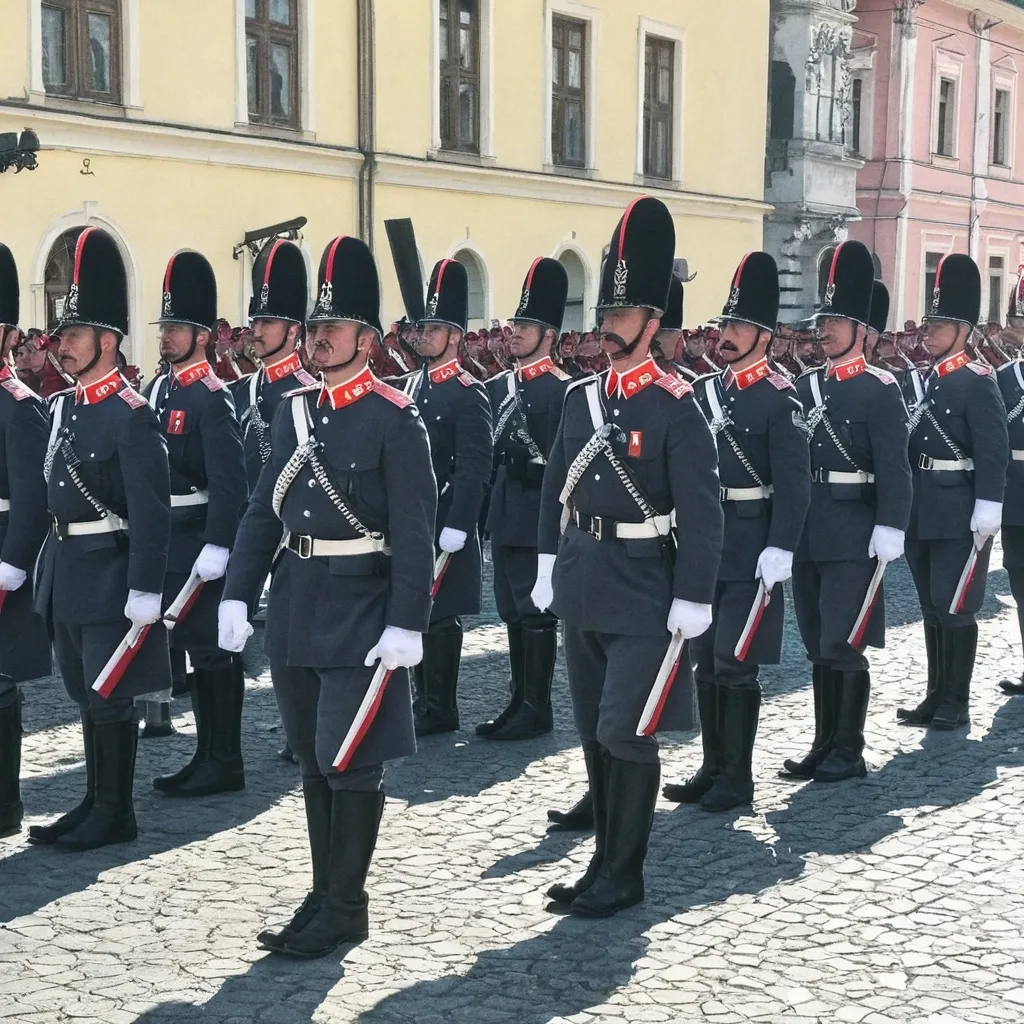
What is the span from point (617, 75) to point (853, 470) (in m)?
18.1

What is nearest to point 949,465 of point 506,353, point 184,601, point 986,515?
point 986,515

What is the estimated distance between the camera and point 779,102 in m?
30.5

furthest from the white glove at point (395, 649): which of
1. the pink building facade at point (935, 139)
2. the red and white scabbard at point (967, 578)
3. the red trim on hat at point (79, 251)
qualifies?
the pink building facade at point (935, 139)

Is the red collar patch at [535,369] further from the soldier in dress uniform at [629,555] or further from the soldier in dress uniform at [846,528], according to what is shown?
the soldier in dress uniform at [629,555]

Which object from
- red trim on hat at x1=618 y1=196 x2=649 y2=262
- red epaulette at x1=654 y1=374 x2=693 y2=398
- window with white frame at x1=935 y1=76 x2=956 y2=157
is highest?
window with white frame at x1=935 y1=76 x2=956 y2=157

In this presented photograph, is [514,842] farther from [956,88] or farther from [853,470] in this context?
[956,88]

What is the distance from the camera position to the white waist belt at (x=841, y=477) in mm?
7582

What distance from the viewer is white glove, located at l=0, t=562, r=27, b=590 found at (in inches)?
252

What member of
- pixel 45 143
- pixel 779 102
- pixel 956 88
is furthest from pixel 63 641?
pixel 956 88

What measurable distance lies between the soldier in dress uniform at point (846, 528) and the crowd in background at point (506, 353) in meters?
0.48

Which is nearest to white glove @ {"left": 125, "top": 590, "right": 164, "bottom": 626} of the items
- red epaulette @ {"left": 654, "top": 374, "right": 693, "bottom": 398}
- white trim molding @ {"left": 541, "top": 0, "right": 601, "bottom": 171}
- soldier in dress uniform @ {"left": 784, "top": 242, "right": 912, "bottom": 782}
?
red epaulette @ {"left": 654, "top": 374, "right": 693, "bottom": 398}

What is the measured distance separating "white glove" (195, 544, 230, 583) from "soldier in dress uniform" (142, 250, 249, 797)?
281 mm

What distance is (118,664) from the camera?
624cm

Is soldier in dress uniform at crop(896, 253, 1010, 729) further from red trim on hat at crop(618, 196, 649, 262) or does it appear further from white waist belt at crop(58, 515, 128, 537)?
white waist belt at crop(58, 515, 128, 537)
